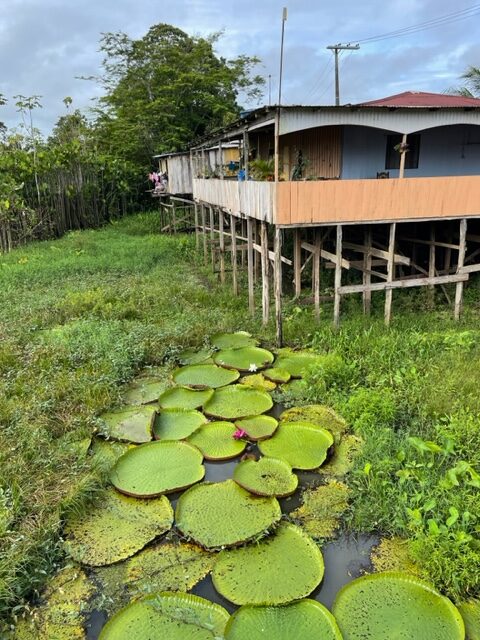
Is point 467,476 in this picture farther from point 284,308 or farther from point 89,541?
point 284,308

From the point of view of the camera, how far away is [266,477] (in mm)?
4887

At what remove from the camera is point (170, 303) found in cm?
989

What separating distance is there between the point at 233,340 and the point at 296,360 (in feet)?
4.53

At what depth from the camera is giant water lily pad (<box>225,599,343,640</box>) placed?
10.7 feet

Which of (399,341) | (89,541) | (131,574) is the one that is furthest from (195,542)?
(399,341)

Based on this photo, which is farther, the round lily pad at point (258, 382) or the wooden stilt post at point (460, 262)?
the wooden stilt post at point (460, 262)

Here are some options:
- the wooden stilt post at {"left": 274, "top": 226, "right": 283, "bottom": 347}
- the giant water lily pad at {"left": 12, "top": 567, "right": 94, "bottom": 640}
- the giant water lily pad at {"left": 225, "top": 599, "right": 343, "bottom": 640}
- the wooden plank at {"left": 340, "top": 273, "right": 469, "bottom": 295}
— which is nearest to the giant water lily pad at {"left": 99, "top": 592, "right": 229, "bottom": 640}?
the giant water lily pad at {"left": 225, "top": 599, "right": 343, "bottom": 640}

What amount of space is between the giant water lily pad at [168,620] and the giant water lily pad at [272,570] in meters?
0.22

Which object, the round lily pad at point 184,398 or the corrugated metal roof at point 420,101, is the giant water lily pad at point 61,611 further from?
the corrugated metal roof at point 420,101

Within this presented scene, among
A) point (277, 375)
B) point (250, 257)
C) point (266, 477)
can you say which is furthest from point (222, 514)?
point (250, 257)

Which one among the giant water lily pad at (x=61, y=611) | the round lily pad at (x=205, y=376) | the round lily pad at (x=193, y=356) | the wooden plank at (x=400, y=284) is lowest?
the giant water lily pad at (x=61, y=611)

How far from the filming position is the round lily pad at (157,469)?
4.79 metres

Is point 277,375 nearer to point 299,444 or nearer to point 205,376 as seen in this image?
point 205,376

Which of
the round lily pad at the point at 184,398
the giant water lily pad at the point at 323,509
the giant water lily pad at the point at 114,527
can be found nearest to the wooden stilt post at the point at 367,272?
the round lily pad at the point at 184,398
